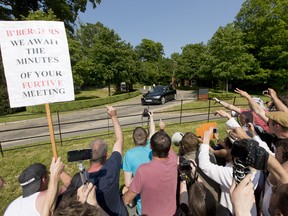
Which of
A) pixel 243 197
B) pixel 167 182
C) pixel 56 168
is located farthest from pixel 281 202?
pixel 56 168

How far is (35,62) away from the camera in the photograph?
2.56m

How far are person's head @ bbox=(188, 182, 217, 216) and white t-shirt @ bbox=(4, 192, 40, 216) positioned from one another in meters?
1.42

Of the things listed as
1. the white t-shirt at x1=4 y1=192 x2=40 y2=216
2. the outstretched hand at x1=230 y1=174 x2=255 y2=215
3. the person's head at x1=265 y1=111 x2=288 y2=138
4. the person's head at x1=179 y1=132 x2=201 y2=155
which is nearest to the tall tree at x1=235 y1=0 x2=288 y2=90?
the person's head at x1=265 y1=111 x2=288 y2=138

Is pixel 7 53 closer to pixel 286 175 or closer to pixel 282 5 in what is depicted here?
pixel 286 175

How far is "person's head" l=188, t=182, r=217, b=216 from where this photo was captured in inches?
60.3

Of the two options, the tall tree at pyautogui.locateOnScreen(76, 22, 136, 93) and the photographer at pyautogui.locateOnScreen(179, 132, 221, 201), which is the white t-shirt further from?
the tall tree at pyautogui.locateOnScreen(76, 22, 136, 93)

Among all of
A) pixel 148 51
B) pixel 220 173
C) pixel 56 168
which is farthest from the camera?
pixel 148 51

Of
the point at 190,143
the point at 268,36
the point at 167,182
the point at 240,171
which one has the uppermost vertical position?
the point at 268,36

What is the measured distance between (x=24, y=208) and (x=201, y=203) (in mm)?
1633

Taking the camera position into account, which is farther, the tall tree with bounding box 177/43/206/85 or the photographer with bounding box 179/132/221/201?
the tall tree with bounding box 177/43/206/85

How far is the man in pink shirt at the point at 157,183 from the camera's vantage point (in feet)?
7.36

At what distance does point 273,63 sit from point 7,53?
3120 cm

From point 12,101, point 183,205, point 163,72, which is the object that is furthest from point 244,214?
point 163,72

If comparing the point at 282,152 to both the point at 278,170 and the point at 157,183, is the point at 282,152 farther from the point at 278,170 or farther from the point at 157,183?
the point at 157,183
